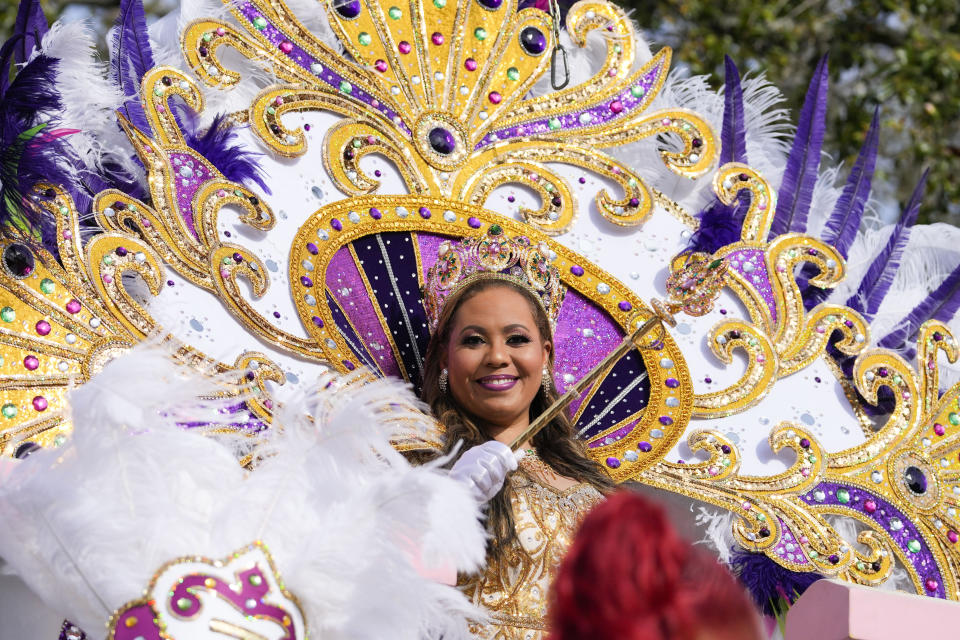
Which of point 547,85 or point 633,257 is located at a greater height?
point 547,85

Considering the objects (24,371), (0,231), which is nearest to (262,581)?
(24,371)

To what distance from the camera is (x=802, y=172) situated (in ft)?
12.9

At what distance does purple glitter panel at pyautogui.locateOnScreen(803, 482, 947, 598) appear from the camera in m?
3.58

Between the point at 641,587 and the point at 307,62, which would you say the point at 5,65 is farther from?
the point at 641,587

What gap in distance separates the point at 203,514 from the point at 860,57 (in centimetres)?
567

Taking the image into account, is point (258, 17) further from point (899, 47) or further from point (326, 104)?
point (899, 47)

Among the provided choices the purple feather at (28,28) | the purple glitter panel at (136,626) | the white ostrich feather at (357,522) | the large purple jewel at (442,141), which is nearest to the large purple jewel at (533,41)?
the large purple jewel at (442,141)

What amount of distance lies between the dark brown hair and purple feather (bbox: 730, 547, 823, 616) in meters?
0.53

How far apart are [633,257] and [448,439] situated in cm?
100

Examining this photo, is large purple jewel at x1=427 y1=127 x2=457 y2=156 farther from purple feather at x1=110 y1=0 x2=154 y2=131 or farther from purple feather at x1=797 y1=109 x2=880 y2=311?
purple feather at x1=797 y1=109 x2=880 y2=311

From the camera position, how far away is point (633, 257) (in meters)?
3.77

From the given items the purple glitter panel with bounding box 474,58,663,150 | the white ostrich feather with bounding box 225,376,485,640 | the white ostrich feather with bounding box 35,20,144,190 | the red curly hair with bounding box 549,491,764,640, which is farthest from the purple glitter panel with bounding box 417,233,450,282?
the red curly hair with bounding box 549,491,764,640

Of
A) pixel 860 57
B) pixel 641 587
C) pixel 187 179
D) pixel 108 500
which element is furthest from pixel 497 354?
pixel 860 57

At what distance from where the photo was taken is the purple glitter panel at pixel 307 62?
11.4 feet
